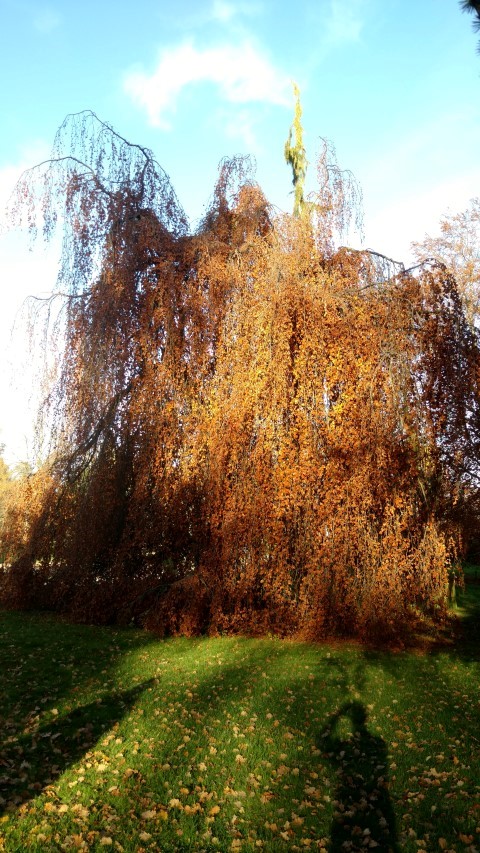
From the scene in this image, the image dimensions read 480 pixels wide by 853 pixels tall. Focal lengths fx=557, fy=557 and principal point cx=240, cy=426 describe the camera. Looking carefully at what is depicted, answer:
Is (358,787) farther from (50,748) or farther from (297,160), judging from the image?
(297,160)

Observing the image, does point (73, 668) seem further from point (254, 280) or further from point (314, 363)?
point (254, 280)

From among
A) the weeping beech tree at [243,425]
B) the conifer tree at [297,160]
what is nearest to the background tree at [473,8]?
the weeping beech tree at [243,425]

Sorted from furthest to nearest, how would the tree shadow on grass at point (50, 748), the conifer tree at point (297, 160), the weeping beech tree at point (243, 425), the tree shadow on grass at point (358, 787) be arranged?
the conifer tree at point (297, 160) < the weeping beech tree at point (243, 425) < the tree shadow on grass at point (50, 748) < the tree shadow on grass at point (358, 787)

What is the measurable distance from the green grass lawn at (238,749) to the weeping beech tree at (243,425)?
1.14 m

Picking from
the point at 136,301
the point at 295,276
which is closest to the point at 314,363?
the point at 295,276

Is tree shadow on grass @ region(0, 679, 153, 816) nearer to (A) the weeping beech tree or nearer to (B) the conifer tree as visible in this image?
(A) the weeping beech tree

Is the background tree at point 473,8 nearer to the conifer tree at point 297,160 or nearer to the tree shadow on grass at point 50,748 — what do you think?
the tree shadow on grass at point 50,748

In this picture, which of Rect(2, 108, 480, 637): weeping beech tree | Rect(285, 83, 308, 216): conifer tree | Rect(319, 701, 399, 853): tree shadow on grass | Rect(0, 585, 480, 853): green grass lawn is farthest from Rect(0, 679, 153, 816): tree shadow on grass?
Rect(285, 83, 308, 216): conifer tree

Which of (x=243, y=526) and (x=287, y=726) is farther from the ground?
(x=243, y=526)

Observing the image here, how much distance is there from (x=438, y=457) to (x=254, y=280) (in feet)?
13.9

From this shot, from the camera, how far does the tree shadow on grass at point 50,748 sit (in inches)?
154

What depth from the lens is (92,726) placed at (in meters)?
5.04

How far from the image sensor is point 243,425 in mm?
8836

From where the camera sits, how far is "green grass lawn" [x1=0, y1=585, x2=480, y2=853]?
11.6 feet
